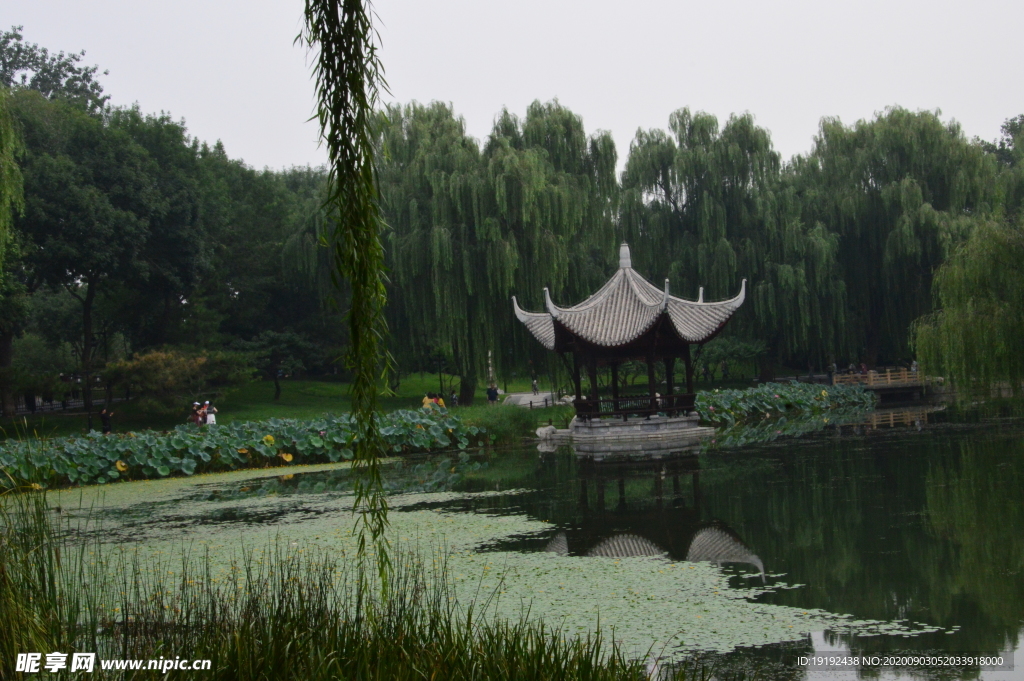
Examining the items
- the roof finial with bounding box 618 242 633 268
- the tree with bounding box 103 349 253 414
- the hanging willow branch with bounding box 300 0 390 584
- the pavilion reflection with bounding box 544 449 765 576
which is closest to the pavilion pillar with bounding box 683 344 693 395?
the roof finial with bounding box 618 242 633 268

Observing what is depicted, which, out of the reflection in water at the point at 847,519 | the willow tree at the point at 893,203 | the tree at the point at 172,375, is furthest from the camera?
the willow tree at the point at 893,203

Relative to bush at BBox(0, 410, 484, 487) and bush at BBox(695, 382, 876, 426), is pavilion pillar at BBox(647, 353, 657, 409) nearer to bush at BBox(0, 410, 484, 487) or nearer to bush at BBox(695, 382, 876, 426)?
bush at BBox(695, 382, 876, 426)

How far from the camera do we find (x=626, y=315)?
17.7 meters

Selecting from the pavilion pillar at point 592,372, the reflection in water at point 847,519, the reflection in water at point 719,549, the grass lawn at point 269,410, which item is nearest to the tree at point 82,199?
the grass lawn at point 269,410

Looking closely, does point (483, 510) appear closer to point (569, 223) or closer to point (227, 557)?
point (227, 557)

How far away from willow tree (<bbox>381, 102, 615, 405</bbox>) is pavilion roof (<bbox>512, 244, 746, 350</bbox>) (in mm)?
2313

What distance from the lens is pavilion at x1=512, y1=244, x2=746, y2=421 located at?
17.2 metres

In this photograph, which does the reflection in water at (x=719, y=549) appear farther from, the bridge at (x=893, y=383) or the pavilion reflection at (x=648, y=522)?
the bridge at (x=893, y=383)

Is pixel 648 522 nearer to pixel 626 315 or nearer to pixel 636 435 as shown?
pixel 636 435

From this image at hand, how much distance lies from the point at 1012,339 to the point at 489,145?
1271 centimetres

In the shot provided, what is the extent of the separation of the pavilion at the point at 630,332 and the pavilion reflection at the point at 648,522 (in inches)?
168

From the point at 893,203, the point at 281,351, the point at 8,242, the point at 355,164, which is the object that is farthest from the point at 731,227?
the point at 355,164

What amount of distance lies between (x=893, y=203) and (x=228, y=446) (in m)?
19.0

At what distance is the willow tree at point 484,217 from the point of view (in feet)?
67.6
